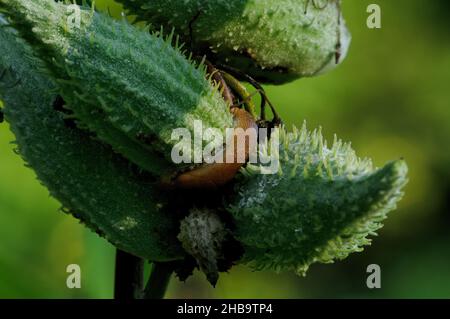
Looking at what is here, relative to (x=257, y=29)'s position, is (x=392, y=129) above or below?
above

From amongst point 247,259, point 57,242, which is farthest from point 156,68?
point 57,242

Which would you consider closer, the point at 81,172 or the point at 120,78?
the point at 120,78

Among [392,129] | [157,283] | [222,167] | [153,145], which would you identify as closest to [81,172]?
[153,145]

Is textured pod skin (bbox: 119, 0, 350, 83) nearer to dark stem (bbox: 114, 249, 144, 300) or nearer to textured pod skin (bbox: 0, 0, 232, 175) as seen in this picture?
textured pod skin (bbox: 0, 0, 232, 175)

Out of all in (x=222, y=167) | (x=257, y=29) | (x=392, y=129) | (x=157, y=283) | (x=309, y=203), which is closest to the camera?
(x=309, y=203)

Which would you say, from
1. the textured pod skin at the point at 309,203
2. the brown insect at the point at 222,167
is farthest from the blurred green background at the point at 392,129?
the textured pod skin at the point at 309,203

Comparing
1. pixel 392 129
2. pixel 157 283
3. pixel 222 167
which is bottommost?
pixel 157 283

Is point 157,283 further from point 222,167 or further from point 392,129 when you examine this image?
point 392,129
